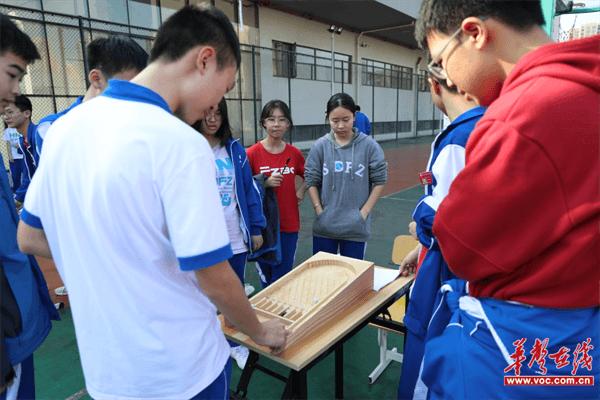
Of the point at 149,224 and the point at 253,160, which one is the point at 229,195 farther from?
the point at 149,224

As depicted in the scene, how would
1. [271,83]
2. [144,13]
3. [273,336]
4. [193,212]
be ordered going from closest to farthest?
[193,212] → [273,336] → [144,13] → [271,83]

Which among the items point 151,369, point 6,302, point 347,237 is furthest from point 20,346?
point 347,237

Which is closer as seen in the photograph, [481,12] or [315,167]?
[481,12]

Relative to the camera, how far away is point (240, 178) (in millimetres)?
2471

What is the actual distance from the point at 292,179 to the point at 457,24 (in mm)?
2201

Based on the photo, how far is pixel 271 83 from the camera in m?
11.9

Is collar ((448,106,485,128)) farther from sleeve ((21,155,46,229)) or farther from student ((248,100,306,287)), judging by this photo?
student ((248,100,306,287))

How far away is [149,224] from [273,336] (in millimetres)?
568

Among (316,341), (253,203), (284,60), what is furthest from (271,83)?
(316,341)


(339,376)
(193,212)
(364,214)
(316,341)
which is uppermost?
(193,212)

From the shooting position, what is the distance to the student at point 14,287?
1271mm

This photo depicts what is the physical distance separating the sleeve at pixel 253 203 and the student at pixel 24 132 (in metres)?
2.12

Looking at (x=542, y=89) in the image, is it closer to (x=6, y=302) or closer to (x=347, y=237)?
(x=6, y=302)

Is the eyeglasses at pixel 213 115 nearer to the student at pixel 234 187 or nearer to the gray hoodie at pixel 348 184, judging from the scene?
the student at pixel 234 187
